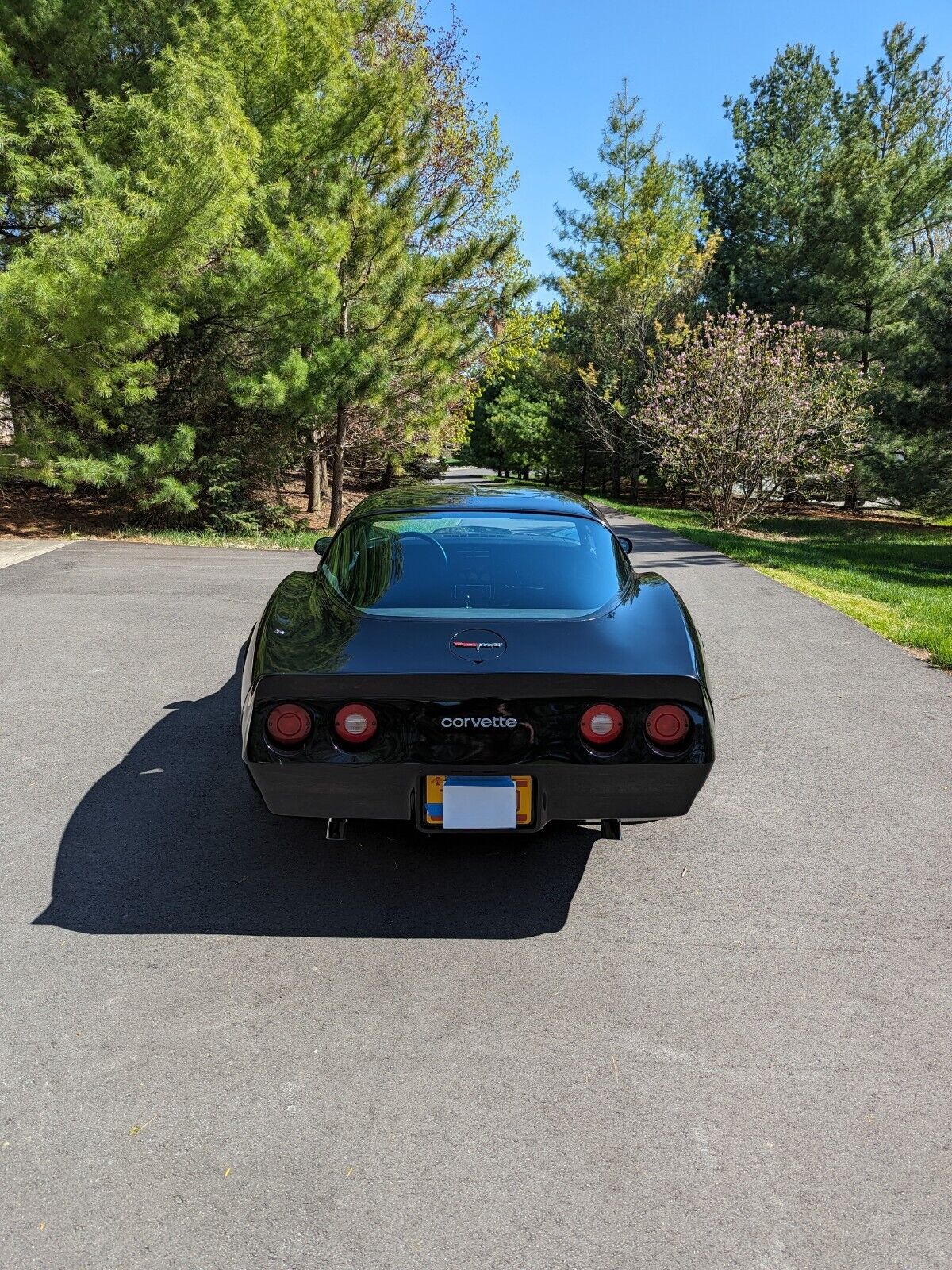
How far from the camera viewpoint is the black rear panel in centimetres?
304

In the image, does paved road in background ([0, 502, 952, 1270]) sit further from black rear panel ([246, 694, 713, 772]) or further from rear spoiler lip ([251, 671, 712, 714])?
rear spoiler lip ([251, 671, 712, 714])

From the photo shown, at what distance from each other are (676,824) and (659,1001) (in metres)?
1.43

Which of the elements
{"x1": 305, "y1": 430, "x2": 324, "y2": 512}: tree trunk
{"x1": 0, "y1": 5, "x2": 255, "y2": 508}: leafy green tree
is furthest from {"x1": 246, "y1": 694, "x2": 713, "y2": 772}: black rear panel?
{"x1": 305, "y1": 430, "x2": 324, "y2": 512}: tree trunk

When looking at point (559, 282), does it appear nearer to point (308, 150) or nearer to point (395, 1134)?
point (308, 150)

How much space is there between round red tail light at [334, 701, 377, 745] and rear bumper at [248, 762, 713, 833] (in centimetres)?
10

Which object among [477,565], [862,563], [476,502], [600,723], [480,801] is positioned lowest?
[862,563]

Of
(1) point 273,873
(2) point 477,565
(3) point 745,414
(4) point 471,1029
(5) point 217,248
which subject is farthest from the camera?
(3) point 745,414

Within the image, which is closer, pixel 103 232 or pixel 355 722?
pixel 355 722

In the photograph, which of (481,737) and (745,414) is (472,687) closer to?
(481,737)

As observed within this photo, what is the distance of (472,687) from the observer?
9.87 feet

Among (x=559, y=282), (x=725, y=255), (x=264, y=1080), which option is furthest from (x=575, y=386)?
(x=264, y=1080)

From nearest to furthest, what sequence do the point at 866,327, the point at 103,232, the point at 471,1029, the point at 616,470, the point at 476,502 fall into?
the point at 471,1029, the point at 476,502, the point at 103,232, the point at 866,327, the point at 616,470

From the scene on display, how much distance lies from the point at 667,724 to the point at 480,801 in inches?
27.4

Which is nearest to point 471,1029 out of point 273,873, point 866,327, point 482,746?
point 482,746
